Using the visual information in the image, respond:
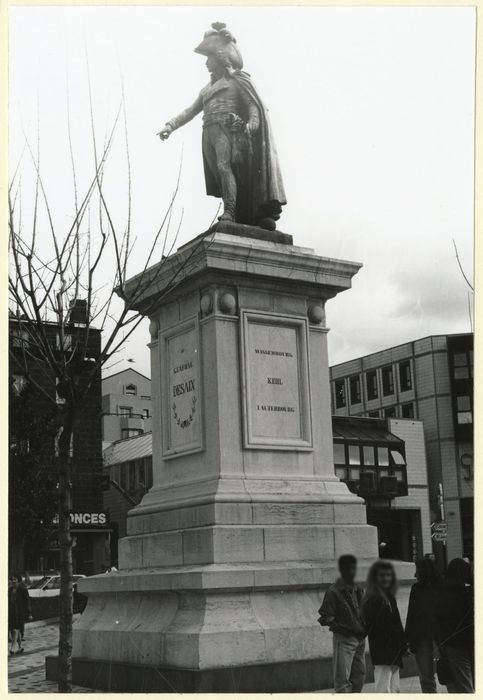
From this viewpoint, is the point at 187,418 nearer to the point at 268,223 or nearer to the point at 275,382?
the point at 275,382

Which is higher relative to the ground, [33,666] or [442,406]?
[442,406]

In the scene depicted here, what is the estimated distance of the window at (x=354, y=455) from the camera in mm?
57119

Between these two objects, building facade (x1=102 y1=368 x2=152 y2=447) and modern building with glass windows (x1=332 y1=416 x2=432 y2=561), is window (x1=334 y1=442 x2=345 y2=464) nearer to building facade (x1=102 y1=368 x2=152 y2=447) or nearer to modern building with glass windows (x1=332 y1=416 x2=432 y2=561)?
modern building with glass windows (x1=332 y1=416 x2=432 y2=561)

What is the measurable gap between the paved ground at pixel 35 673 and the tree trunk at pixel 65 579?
1.64m

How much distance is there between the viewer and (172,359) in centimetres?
1275

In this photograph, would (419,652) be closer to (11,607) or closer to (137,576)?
(137,576)

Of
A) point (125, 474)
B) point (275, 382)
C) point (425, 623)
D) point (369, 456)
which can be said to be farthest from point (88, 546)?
point (425, 623)

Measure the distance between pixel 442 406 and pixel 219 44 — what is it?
2151 inches

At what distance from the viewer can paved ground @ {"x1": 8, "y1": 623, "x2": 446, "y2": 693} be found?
10945 mm

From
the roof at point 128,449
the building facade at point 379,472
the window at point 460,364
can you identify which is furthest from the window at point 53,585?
the window at point 460,364

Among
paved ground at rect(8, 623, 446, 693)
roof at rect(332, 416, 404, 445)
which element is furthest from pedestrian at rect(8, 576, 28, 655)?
roof at rect(332, 416, 404, 445)

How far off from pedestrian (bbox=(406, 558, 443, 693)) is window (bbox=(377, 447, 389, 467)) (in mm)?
50289

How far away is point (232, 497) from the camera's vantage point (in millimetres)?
11242
